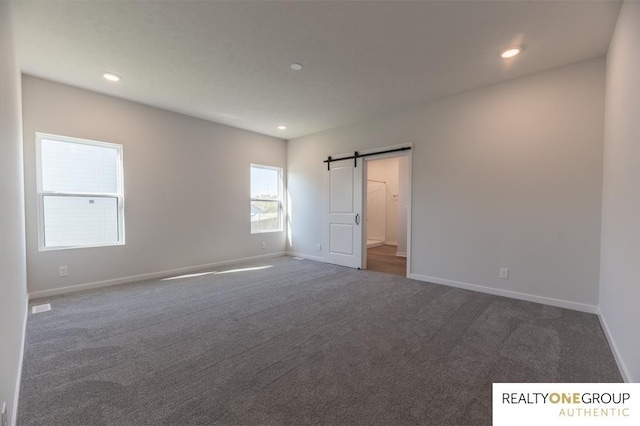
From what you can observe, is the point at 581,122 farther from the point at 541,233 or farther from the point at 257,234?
the point at 257,234

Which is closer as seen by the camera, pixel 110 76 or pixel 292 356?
pixel 292 356

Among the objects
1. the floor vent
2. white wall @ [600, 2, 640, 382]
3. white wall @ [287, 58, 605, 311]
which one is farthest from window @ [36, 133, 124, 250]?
white wall @ [600, 2, 640, 382]

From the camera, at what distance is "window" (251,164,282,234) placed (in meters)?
6.16

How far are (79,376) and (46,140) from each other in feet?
10.8

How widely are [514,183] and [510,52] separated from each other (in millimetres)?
1540

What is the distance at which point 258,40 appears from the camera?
2.71m

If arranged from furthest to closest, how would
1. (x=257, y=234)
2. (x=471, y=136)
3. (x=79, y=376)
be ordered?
(x=257, y=234) < (x=471, y=136) < (x=79, y=376)

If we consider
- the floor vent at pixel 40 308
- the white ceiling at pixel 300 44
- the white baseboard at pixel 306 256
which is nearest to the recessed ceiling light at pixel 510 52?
the white ceiling at pixel 300 44

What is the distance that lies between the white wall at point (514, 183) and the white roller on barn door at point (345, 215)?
889 mm

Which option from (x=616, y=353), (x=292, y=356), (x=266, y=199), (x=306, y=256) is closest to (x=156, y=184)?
(x=266, y=199)

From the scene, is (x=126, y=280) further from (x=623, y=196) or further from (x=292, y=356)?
(x=623, y=196)

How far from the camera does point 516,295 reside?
3.55m

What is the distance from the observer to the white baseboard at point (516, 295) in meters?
3.13

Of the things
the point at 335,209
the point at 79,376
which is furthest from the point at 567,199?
the point at 79,376
